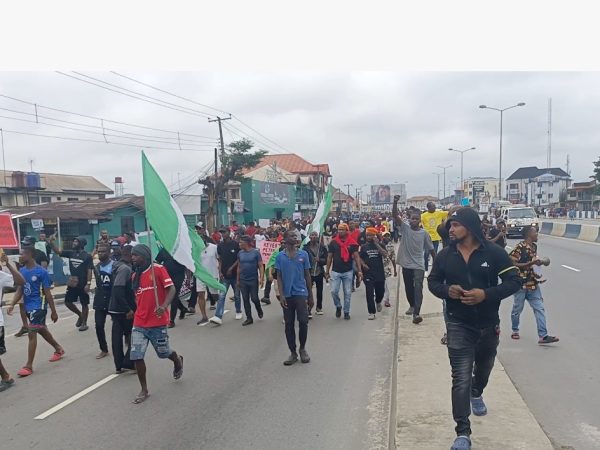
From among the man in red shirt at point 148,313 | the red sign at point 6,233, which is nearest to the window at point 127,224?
the red sign at point 6,233

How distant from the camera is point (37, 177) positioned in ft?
120

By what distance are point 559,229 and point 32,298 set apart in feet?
109

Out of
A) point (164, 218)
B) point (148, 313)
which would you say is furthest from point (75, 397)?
point (164, 218)

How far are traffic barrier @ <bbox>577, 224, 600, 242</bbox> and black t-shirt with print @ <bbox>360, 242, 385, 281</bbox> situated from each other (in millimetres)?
21773

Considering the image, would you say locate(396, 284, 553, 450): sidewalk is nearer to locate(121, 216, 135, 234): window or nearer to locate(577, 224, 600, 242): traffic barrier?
locate(121, 216, 135, 234): window

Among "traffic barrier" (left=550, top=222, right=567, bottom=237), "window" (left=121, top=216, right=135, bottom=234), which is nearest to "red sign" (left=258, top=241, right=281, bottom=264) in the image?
"window" (left=121, top=216, right=135, bottom=234)

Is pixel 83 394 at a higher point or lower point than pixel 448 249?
lower

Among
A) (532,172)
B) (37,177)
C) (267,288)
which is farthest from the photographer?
(532,172)

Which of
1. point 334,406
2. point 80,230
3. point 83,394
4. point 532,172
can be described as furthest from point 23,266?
point 532,172

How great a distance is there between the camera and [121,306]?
6.14m

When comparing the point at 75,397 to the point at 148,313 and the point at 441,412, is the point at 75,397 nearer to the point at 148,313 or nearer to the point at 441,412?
the point at 148,313

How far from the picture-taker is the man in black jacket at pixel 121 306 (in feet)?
20.1

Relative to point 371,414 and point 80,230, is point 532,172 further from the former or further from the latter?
point 371,414

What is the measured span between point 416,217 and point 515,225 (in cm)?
2417
